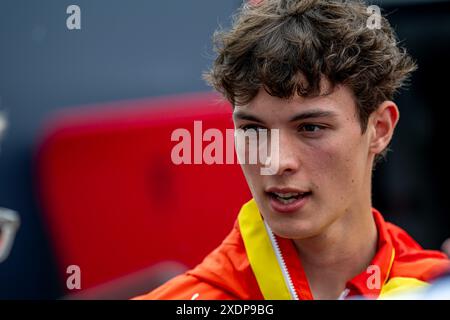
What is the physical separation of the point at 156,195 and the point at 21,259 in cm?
37

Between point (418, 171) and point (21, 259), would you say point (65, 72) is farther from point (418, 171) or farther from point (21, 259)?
point (418, 171)

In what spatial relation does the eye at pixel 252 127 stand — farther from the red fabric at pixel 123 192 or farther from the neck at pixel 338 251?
the red fabric at pixel 123 192

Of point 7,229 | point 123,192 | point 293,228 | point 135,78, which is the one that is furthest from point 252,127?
point 7,229

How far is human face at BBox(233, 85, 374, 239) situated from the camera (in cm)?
122

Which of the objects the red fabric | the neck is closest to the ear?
the neck

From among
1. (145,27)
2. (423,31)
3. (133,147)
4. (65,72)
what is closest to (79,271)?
→ (133,147)

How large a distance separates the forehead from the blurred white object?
76cm

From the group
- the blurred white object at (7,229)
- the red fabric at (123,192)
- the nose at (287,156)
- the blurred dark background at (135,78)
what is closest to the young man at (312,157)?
the nose at (287,156)

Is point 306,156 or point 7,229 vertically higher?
point 306,156

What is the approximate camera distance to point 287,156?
4.02ft

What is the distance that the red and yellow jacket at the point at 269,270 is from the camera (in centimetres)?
127

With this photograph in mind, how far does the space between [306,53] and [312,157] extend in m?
0.18

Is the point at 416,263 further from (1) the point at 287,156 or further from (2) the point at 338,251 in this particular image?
(1) the point at 287,156

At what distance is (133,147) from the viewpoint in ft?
5.87
